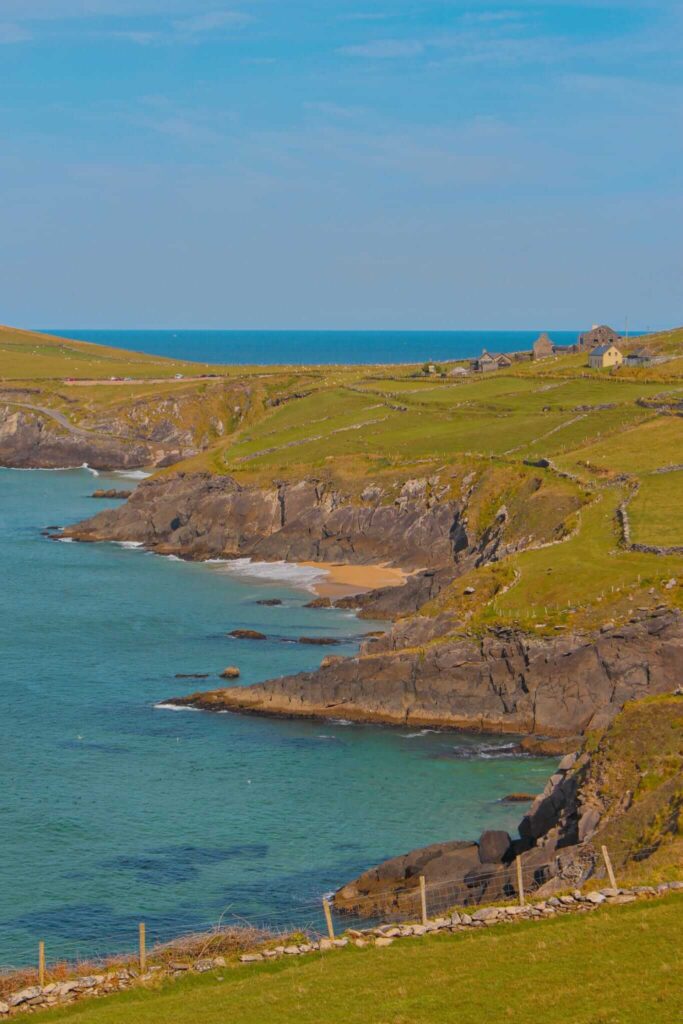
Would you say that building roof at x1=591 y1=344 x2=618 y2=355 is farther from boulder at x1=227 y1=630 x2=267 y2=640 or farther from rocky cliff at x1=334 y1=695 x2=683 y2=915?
rocky cliff at x1=334 y1=695 x2=683 y2=915

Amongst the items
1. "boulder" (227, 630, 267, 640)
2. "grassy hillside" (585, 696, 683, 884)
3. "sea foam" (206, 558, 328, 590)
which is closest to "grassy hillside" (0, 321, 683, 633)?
"sea foam" (206, 558, 328, 590)

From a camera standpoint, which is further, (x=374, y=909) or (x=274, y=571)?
(x=274, y=571)

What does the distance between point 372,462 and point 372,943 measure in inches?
3997

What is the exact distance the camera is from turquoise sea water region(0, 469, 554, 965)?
157ft

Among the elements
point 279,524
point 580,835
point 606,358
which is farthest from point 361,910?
point 606,358

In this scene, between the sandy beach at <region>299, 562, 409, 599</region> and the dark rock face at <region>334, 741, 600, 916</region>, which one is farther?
the sandy beach at <region>299, 562, 409, 599</region>

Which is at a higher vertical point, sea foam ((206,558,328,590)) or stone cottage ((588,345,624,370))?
stone cottage ((588,345,624,370))

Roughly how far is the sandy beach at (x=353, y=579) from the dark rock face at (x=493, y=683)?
29.4 m

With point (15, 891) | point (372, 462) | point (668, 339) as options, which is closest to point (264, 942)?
point (15, 891)

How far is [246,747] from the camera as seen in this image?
66562 mm

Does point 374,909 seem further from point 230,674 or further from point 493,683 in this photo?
point 230,674

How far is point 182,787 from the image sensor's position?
6078 centimetres

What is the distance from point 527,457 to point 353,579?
71.3 feet

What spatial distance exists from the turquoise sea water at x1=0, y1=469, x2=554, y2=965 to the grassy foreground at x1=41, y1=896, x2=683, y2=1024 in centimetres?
1719
